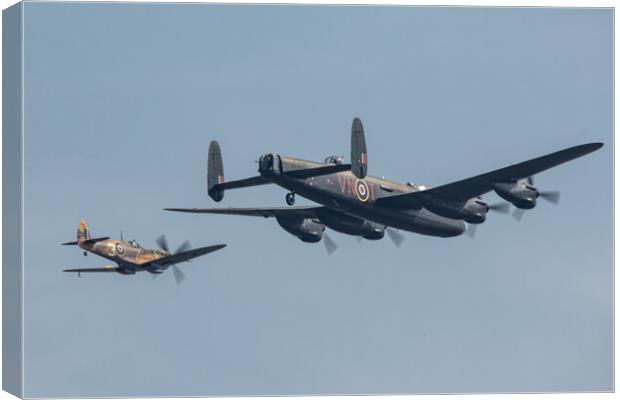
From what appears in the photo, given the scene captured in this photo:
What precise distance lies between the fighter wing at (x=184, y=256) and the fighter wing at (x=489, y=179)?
36.8 ft

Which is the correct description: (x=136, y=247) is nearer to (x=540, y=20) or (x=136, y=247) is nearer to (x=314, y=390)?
(x=314, y=390)

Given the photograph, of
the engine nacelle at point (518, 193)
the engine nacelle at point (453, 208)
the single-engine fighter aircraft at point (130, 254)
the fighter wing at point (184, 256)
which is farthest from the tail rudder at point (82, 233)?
the engine nacelle at point (518, 193)

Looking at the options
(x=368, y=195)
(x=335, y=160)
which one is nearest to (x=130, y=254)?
(x=368, y=195)

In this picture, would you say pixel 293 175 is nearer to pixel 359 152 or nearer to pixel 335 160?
pixel 335 160

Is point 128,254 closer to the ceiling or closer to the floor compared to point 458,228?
closer to the ceiling

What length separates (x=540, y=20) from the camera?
2240 inches

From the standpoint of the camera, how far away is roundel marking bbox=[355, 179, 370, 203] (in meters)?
60.8

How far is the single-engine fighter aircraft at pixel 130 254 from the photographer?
2884 inches

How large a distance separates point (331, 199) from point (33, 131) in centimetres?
1384

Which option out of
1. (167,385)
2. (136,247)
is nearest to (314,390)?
(167,385)

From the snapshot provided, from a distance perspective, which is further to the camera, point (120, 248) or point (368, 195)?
point (120, 248)

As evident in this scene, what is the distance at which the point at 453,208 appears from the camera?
202 feet

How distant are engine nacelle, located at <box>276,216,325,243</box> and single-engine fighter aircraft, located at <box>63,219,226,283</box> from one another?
265 inches

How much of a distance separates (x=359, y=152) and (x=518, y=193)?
7.60 meters
